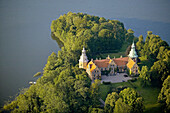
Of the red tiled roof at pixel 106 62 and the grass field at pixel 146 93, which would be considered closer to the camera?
the grass field at pixel 146 93


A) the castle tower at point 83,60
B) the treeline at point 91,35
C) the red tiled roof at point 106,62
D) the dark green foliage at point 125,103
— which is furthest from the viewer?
the treeline at point 91,35

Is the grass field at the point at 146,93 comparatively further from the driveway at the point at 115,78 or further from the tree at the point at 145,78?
the driveway at the point at 115,78

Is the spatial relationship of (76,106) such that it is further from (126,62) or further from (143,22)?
(143,22)

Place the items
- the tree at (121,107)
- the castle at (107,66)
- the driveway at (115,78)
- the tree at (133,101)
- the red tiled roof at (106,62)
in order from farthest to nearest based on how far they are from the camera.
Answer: the red tiled roof at (106,62)
the castle at (107,66)
the driveway at (115,78)
the tree at (133,101)
the tree at (121,107)

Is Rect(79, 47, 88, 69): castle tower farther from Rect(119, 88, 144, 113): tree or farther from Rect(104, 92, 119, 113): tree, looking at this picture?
Rect(119, 88, 144, 113): tree

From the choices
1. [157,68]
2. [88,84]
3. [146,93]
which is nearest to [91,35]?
[157,68]

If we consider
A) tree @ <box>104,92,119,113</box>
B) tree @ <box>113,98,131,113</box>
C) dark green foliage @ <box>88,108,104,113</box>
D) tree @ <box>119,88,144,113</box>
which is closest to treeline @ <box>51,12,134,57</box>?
tree @ <box>104,92,119,113</box>

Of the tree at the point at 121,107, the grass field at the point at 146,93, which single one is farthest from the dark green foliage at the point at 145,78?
the tree at the point at 121,107

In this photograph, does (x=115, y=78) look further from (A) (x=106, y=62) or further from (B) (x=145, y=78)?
(B) (x=145, y=78)
